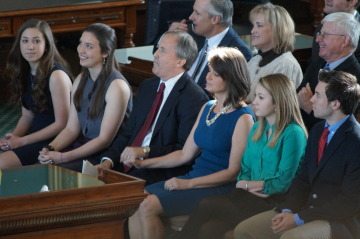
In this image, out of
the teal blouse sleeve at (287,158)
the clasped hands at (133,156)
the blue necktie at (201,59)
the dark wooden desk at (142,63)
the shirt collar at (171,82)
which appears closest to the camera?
the teal blouse sleeve at (287,158)

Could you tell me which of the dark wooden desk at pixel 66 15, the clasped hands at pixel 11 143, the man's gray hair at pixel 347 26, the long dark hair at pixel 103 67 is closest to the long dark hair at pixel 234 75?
the man's gray hair at pixel 347 26

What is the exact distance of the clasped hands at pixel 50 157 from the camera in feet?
17.8

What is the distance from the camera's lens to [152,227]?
4.74m

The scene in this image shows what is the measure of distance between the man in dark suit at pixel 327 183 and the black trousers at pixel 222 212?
5.0 inches

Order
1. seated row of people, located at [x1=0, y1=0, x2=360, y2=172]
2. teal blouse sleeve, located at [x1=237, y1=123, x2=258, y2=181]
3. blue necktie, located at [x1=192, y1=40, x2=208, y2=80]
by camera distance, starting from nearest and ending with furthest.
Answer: teal blouse sleeve, located at [x1=237, y1=123, x2=258, y2=181]
seated row of people, located at [x1=0, y1=0, x2=360, y2=172]
blue necktie, located at [x1=192, y1=40, x2=208, y2=80]

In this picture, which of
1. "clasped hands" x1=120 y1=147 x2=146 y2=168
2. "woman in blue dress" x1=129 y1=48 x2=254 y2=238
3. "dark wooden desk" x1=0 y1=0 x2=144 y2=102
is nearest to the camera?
"woman in blue dress" x1=129 y1=48 x2=254 y2=238

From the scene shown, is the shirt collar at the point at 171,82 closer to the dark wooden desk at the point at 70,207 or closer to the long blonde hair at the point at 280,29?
the long blonde hair at the point at 280,29

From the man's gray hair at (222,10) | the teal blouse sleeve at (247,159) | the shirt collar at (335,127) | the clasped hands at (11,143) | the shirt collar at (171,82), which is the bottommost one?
the clasped hands at (11,143)

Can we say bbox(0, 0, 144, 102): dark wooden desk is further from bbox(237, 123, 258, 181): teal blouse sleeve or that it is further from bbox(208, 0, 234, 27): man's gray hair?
bbox(237, 123, 258, 181): teal blouse sleeve

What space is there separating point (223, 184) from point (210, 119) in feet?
1.01

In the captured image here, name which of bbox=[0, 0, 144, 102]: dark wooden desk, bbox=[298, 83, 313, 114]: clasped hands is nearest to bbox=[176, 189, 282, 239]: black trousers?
bbox=[298, 83, 313, 114]: clasped hands

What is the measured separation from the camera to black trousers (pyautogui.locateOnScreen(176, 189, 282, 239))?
4531mm

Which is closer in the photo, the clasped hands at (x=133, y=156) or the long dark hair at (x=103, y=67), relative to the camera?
the clasped hands at (x=133, y=156)

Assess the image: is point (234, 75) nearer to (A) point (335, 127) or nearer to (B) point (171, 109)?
(B) point (171, 109)
